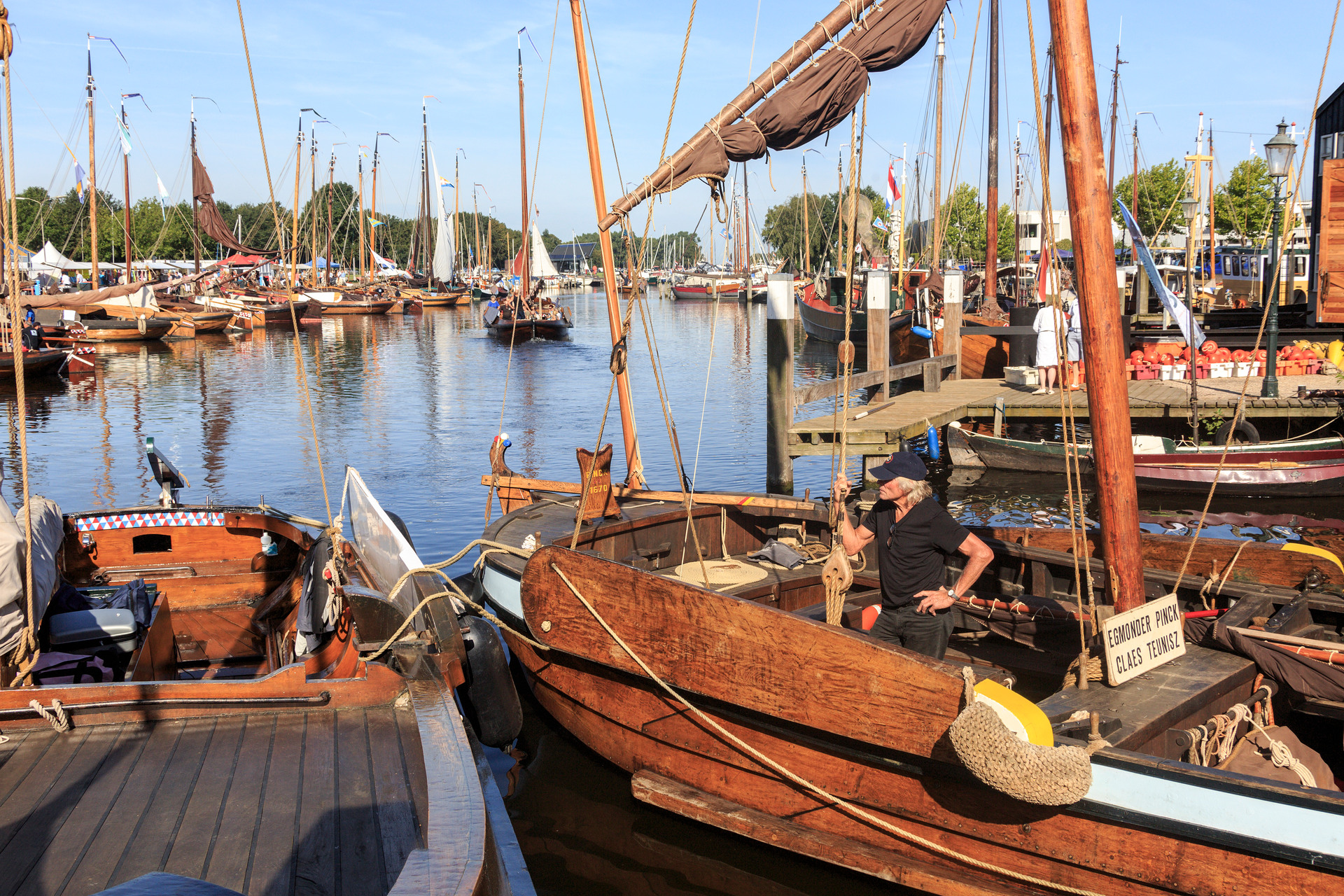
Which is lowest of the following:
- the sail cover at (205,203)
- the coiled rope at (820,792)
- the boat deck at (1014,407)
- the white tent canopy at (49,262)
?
the coiled rope at (820,792)

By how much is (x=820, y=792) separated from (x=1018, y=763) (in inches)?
55.7

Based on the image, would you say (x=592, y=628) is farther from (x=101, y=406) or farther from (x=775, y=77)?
(x=101, y=406)

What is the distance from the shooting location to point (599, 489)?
→ 753 cm

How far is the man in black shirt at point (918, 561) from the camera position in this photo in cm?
543

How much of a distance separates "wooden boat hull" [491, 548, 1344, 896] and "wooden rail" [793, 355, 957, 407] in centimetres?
564

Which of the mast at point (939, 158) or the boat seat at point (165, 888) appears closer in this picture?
the boat seat at point (165, 888)

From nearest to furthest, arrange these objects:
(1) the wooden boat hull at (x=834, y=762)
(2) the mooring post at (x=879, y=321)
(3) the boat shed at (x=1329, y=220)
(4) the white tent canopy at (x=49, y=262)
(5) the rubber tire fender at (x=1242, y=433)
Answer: (1) the wooden boat hull at (x=834, y=762), (5) the rubber tire fender at (x=1242, y=433), (2) the mooring post at (x=879, y=321), (3) the boat shed at (x=1329, y=220), (4) the white tent canopy at (x=49, y=262)

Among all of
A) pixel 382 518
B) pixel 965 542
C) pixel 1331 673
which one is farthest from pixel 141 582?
pixel 1331 673

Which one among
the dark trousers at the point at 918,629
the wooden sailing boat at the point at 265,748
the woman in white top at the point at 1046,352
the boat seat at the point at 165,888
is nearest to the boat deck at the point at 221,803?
the wooden sailing boat at the point at 265,748

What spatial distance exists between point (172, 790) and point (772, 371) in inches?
395

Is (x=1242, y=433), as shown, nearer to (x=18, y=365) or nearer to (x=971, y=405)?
(x=971, y=405)

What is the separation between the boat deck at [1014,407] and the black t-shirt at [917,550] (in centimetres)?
707

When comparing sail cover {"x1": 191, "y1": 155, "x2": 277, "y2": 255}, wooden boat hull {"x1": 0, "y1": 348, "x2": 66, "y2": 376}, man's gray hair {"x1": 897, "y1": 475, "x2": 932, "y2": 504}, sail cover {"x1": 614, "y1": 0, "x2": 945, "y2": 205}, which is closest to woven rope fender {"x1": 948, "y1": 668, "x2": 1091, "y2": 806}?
man's gray hair {"x1": 897, "y1": 475, "x2": 932, "y2": 504}

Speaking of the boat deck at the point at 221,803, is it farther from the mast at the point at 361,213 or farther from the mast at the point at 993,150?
the mast at the point at 361,213
